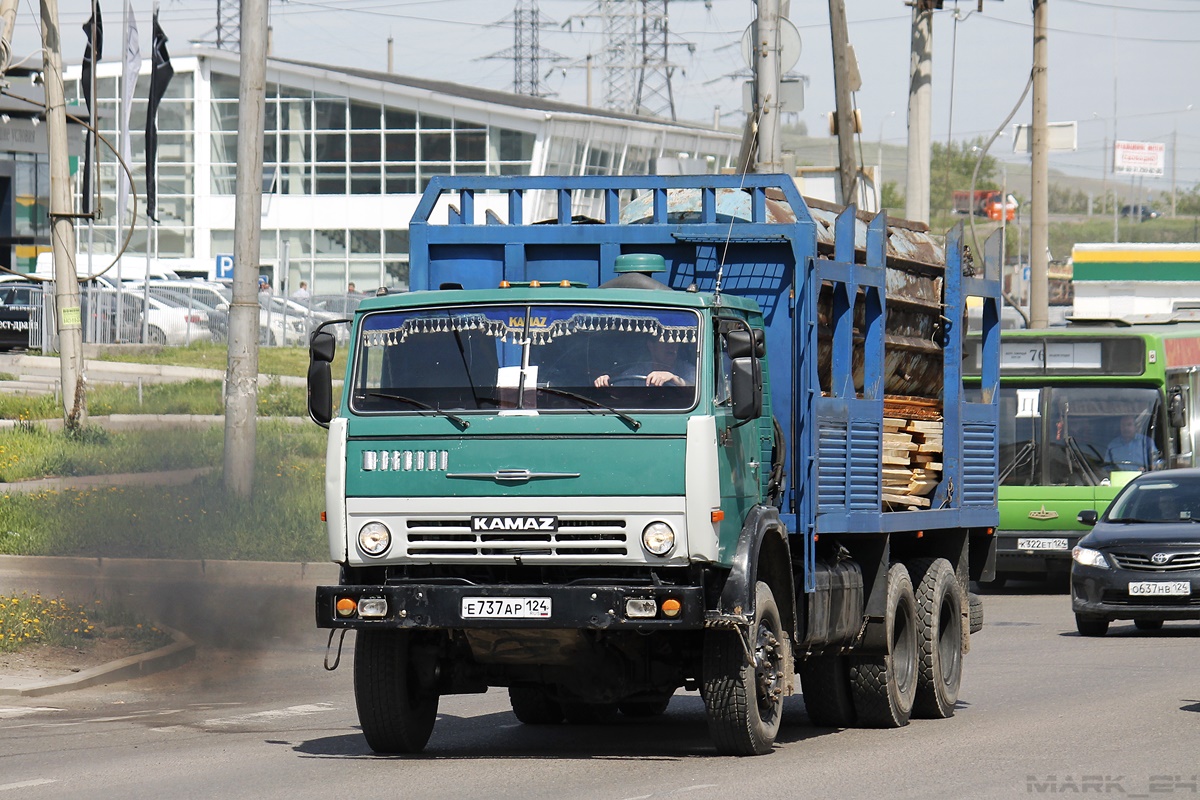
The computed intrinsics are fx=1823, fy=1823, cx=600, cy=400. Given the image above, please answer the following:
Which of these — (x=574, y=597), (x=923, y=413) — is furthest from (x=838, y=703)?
(x=574, y=597)

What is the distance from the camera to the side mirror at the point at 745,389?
29.1 ft

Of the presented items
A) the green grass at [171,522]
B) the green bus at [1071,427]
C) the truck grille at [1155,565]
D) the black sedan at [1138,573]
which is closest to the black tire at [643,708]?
the green grass at [171,522]

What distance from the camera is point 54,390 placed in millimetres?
31719

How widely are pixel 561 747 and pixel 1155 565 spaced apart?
29.8 feet

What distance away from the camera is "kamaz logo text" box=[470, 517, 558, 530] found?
8664 millimetres

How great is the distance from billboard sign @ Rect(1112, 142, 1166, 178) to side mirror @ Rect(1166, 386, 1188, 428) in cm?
10945

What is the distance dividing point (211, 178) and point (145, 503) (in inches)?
1812

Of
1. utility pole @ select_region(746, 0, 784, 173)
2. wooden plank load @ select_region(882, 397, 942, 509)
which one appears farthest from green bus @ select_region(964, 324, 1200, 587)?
wooden plank load @ select_region(882, 397, 942, 509)

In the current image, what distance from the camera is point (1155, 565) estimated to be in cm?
1728

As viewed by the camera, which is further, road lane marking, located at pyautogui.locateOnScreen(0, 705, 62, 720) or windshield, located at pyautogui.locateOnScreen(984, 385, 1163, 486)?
windshield, located at pyautogui.locateOnScreen(984, 385, 1163, 486)

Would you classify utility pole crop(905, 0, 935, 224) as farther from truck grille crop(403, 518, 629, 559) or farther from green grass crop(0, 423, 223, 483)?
truck grille crop(403, 518, 629, 559)

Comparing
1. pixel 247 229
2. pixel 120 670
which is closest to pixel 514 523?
pixel 120 670

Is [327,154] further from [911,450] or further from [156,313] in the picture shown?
[911,450]

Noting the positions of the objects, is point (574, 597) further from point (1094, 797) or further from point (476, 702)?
point (476, 702)
